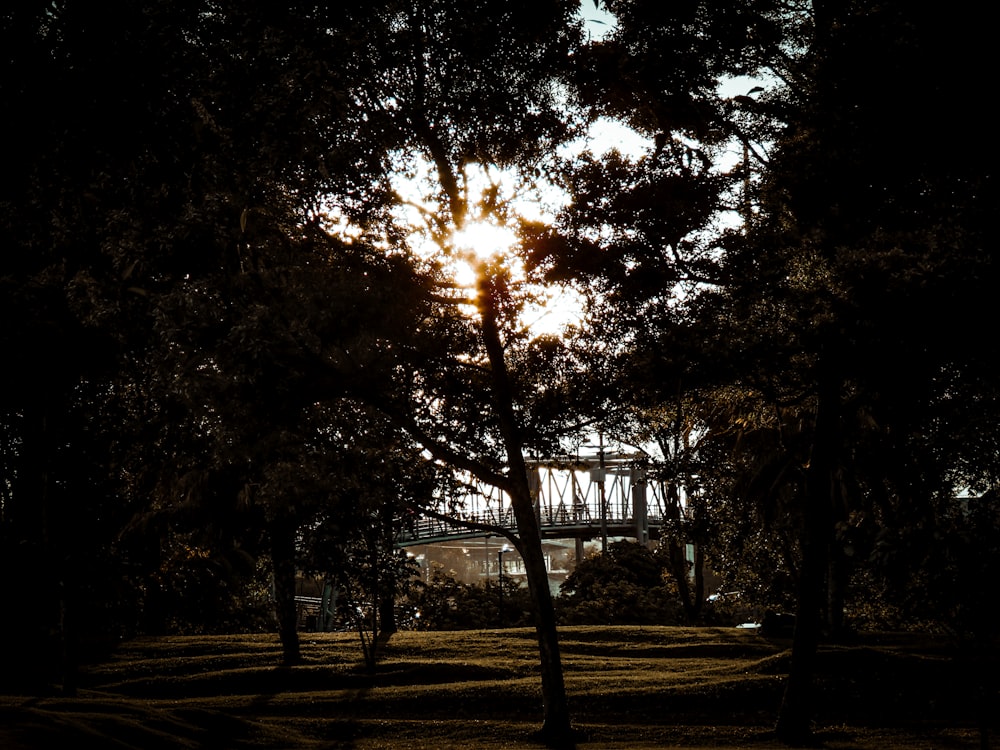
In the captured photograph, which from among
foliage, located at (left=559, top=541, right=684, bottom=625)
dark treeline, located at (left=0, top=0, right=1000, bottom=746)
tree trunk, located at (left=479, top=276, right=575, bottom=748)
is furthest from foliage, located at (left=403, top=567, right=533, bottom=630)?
tree trunk, located at (left=479, top=276, right=575, bottom=748)

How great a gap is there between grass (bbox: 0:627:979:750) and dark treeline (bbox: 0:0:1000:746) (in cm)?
209

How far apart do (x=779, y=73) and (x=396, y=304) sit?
7872mm

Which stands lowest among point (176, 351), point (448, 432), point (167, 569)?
point (167, 569)

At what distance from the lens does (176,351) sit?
520 inches

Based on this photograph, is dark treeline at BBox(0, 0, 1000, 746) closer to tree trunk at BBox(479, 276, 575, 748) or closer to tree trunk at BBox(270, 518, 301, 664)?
tree trunk at BBox(479, 276, 575, 748)

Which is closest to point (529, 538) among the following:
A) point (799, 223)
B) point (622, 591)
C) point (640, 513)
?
point (799, 223)

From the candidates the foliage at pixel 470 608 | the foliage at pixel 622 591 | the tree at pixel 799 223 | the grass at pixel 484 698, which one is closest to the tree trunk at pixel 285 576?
the grass at pixel 484 698

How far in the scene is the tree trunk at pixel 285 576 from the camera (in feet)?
75.3

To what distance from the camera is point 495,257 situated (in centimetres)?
1555

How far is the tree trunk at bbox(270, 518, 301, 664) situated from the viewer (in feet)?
75.3

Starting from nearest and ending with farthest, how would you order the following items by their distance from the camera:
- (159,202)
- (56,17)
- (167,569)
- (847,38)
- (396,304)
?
1. (56,17)
2. (847,38)
3. (159,202)
4. (396,304)
5. (167,569)

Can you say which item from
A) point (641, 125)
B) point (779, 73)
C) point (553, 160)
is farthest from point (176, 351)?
point (779, 73)

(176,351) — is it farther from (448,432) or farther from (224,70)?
(448,432)

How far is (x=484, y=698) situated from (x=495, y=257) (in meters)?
10.5
